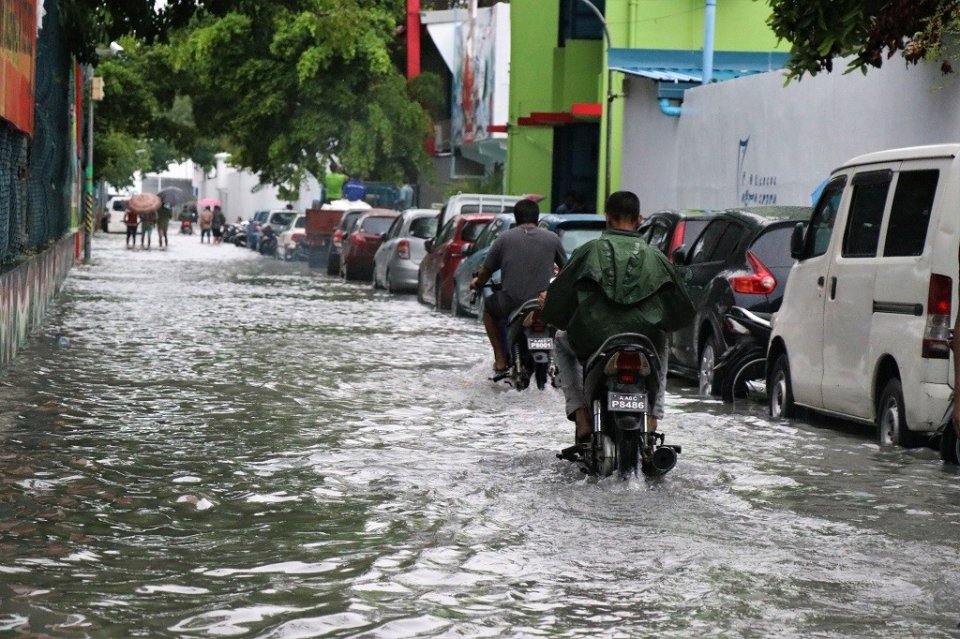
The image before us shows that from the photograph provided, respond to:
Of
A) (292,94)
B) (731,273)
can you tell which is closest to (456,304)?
(731,273)

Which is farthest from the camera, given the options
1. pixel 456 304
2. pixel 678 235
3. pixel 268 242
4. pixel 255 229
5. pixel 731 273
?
pixel 255 229

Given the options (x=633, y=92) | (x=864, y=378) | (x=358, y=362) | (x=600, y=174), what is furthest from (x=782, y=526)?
(x=600, y=174)

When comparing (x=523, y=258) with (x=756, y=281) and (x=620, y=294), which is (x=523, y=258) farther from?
(x=620, y=294)

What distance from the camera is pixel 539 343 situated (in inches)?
576

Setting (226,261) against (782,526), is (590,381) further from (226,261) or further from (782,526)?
(226,261)

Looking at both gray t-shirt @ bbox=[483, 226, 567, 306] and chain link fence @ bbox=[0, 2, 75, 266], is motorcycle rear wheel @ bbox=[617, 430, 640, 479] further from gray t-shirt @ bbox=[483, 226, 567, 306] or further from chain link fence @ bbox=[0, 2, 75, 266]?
chain link fence @ bbox=[0, 2, 75, 266]

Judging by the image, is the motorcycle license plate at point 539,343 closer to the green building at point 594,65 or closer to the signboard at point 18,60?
the signboard at point 18,60

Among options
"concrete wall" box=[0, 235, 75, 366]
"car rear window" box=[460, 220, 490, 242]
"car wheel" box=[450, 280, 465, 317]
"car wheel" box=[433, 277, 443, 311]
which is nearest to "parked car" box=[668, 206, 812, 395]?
"concrete wall" box=[0, 235, 75, 366]

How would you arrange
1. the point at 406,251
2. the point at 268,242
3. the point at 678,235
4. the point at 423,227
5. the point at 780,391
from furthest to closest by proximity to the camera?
the point at 268,242
the point at 423,227
the point at 406,251
the point at 678,235
the point at 780,391

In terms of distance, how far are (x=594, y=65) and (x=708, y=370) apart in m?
29.1

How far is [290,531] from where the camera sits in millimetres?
8180

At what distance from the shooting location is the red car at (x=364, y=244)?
38.8 m

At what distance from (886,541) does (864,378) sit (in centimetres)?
368

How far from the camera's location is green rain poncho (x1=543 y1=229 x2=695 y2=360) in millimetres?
9781
